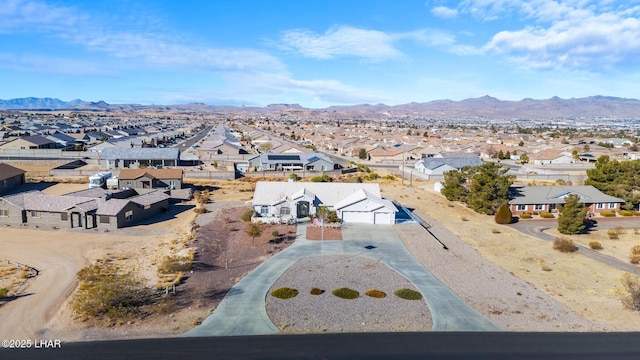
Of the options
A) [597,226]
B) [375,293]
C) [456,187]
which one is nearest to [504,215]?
[597,226]

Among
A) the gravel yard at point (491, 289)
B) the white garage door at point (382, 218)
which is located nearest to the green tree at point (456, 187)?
the white garage door at point (382, 218)

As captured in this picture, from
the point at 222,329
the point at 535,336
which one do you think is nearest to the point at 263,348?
the point at 222,329

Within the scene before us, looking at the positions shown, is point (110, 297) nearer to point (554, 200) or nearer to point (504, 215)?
point (504, 215)

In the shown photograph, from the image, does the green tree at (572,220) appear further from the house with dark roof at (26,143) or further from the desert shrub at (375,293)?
the house with dark roof at (26,143)

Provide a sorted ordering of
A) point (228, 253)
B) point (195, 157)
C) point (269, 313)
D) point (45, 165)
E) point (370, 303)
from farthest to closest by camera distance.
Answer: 1. point (195, 157)
2. point (45, 165)
3. point (228, 253)
4. point (370, 303)
5. point (269, 313)

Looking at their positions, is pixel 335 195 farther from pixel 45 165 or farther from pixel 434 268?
pixel 45 165

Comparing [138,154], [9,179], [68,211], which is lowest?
[68,211]

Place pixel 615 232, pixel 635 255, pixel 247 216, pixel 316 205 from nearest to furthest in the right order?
pixel 635 255 → pixel 247 216 → pixel 615 232 → pixel 316 205
